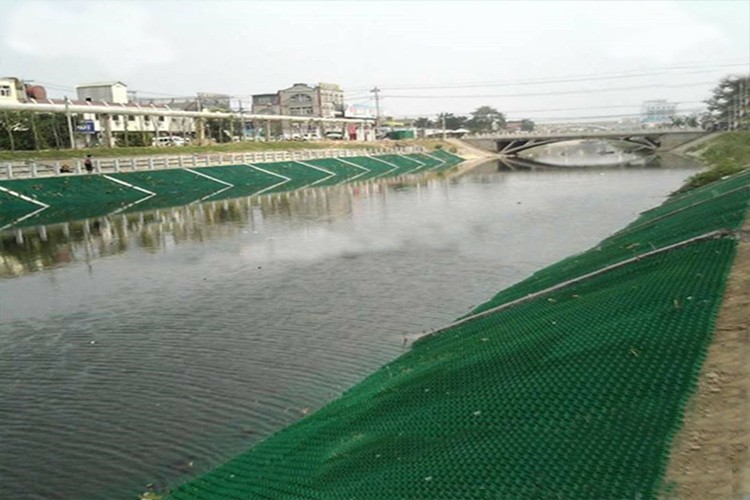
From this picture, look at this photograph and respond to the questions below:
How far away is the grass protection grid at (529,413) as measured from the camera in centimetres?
418

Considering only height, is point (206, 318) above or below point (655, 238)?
below

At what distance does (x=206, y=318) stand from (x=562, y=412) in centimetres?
864

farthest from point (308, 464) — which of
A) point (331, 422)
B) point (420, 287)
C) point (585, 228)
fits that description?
point (585, 228)

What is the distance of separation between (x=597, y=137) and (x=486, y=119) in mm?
91227

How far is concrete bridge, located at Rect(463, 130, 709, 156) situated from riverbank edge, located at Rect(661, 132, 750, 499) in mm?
80126

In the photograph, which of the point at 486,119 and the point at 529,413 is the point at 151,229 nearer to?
the point at 529,413

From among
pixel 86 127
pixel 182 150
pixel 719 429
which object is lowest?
→ pixel 719 429

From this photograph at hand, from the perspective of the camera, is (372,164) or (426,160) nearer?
(372,164)

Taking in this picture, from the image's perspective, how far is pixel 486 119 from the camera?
560 feet

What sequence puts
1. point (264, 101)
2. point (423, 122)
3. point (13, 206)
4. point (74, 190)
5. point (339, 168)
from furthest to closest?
1. point (423, 122)
2. point (264, 101)
3. point (339, 168)
4. point (74, 190)
5. point (13, 206)

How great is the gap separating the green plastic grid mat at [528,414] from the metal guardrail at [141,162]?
107 feet

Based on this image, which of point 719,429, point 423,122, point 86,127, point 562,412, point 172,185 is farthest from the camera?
point 423,122

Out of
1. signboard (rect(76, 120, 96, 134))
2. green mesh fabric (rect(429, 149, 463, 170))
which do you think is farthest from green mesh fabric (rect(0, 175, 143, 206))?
green mesh fabric (rect(429, 149, 463, 170))

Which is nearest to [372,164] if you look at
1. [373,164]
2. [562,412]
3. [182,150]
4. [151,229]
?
[373,164]
